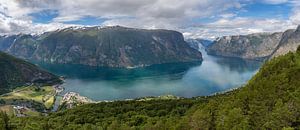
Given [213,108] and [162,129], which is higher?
[213,108]

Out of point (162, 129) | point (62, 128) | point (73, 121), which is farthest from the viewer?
point (73, 121)

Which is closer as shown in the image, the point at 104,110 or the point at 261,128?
Result: the point at 261,128

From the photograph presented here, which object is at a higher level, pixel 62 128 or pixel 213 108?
pixel 213 108

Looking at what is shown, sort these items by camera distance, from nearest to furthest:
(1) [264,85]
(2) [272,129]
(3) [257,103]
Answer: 1. (2) [272,129]
2. (3) [257,103]
3. (1) [264,85]

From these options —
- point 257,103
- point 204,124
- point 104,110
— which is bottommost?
point 104,110

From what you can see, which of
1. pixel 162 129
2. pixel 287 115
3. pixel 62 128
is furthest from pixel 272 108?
pixel 62 128

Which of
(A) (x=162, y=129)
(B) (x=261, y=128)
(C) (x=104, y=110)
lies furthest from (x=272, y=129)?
(C) (x=104, y=110)

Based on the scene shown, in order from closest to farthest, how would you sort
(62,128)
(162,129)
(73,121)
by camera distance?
(162,129) → (62,128) → (73,121)

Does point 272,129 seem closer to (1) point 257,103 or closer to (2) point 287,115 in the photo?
(2) point 287,115

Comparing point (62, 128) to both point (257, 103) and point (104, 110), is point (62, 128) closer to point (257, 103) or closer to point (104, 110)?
point (104, 110)
